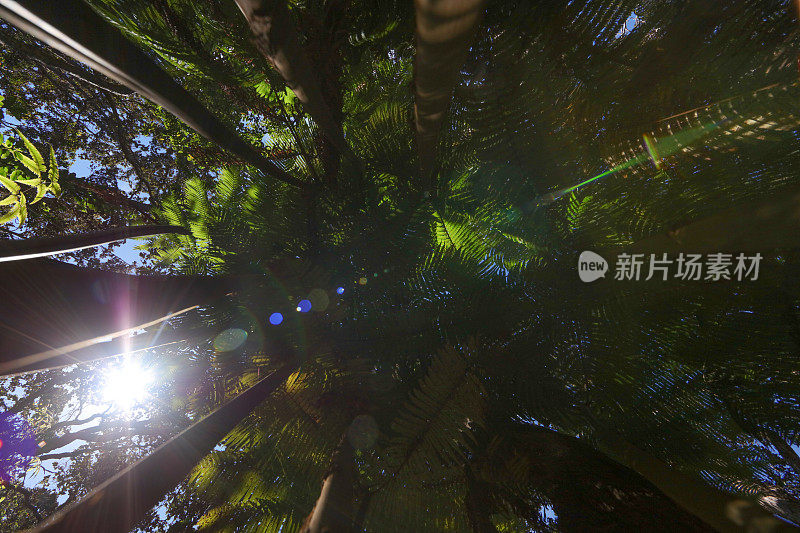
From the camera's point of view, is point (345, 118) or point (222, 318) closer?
point (222, 318)

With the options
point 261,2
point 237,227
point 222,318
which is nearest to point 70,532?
point 222,318

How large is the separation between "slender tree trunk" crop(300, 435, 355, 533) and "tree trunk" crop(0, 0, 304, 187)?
0.85 m

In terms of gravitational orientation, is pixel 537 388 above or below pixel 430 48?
below

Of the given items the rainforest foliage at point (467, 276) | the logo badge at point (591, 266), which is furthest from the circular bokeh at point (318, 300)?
the logo badge at point (591, 266)

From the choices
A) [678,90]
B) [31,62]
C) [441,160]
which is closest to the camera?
[678,90]

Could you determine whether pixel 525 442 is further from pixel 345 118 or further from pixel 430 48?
pixel 345 118

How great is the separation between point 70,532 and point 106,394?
367cm

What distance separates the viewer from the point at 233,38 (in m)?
0.82

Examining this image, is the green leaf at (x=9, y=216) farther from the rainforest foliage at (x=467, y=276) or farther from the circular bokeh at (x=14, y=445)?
the circular bokeh at (x=14, y=445)

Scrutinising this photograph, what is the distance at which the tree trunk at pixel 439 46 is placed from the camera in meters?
0.35

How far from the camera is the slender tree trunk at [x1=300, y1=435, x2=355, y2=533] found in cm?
53

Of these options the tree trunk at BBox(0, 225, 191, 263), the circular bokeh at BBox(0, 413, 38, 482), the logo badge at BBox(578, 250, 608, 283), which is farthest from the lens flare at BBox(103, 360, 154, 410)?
the logo badge at BBox(578, 250, 608, 283)

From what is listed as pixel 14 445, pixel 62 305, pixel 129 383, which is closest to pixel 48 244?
pixel 62 305

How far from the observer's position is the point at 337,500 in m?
0.64
